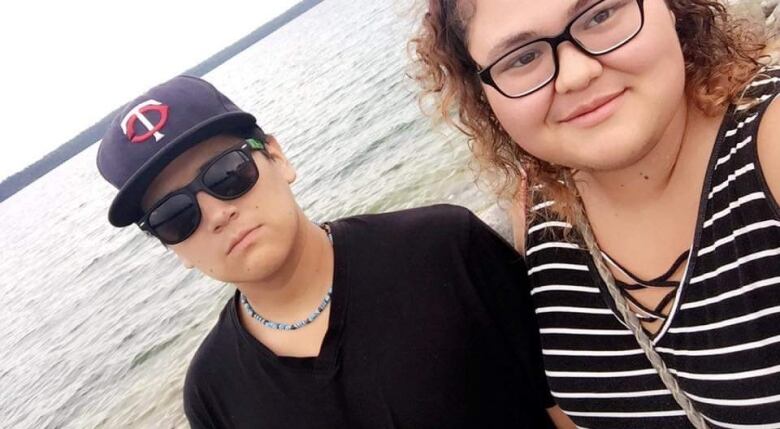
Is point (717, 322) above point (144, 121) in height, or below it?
below

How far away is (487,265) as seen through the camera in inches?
94.8

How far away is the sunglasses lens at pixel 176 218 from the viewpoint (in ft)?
7.61

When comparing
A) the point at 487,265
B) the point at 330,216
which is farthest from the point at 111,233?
the point at 487,265

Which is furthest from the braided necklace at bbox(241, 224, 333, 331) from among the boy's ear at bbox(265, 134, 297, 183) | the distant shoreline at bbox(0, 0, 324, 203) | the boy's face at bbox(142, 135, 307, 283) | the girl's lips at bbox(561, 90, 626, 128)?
the distant shoreline at bbox(0, 0, 324, 203)

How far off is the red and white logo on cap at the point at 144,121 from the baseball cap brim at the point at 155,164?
10 cm

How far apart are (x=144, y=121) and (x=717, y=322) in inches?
88.0

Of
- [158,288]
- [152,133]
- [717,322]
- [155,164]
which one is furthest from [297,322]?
[158,288]

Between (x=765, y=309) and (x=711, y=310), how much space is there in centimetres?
15

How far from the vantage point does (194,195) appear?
233 cm

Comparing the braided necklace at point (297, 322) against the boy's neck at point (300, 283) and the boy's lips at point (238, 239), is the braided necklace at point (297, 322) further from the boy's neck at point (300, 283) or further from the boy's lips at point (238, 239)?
the boy's lips at point (238, 239)

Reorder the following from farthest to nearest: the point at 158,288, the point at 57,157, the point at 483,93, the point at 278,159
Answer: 1. the point at 57,157
2. the point at 158,288
3. the point at 278,159
4. the point at 483,93

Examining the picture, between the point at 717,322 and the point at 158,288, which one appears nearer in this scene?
the point at 717,322

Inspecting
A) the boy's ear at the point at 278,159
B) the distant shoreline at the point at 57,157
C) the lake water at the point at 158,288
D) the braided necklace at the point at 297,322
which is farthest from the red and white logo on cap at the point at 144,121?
the distant shoreline at the point at 57,157

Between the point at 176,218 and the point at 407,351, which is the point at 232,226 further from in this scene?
the point at 407,351
